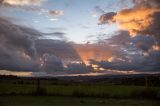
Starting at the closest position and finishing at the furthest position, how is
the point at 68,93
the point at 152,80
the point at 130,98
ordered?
the point at 130,98 → the point at 68,93 → the point at 152,80

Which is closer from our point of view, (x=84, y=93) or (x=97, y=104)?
(x=97, y=104)

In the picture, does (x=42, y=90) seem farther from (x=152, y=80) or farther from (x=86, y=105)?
(x=152, y=80)

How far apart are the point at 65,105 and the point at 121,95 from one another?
339 inches

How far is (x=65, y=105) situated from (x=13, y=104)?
3.17 meters

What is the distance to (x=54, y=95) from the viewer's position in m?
28.7

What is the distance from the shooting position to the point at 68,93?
29359mm

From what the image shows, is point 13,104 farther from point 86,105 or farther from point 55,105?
point 86,105

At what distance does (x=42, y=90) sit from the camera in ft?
95.2

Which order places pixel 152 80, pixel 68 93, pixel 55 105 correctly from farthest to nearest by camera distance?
pixel 152 80 → pixel 68 93 → pixel 55 105

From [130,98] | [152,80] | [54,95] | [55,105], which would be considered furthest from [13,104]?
[152,80]

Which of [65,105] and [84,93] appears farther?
[84,93]

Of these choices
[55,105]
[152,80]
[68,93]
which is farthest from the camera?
[152,80]

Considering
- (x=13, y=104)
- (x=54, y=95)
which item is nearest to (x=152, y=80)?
(x=54, y=95)

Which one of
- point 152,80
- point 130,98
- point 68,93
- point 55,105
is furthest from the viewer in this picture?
point 152,80
